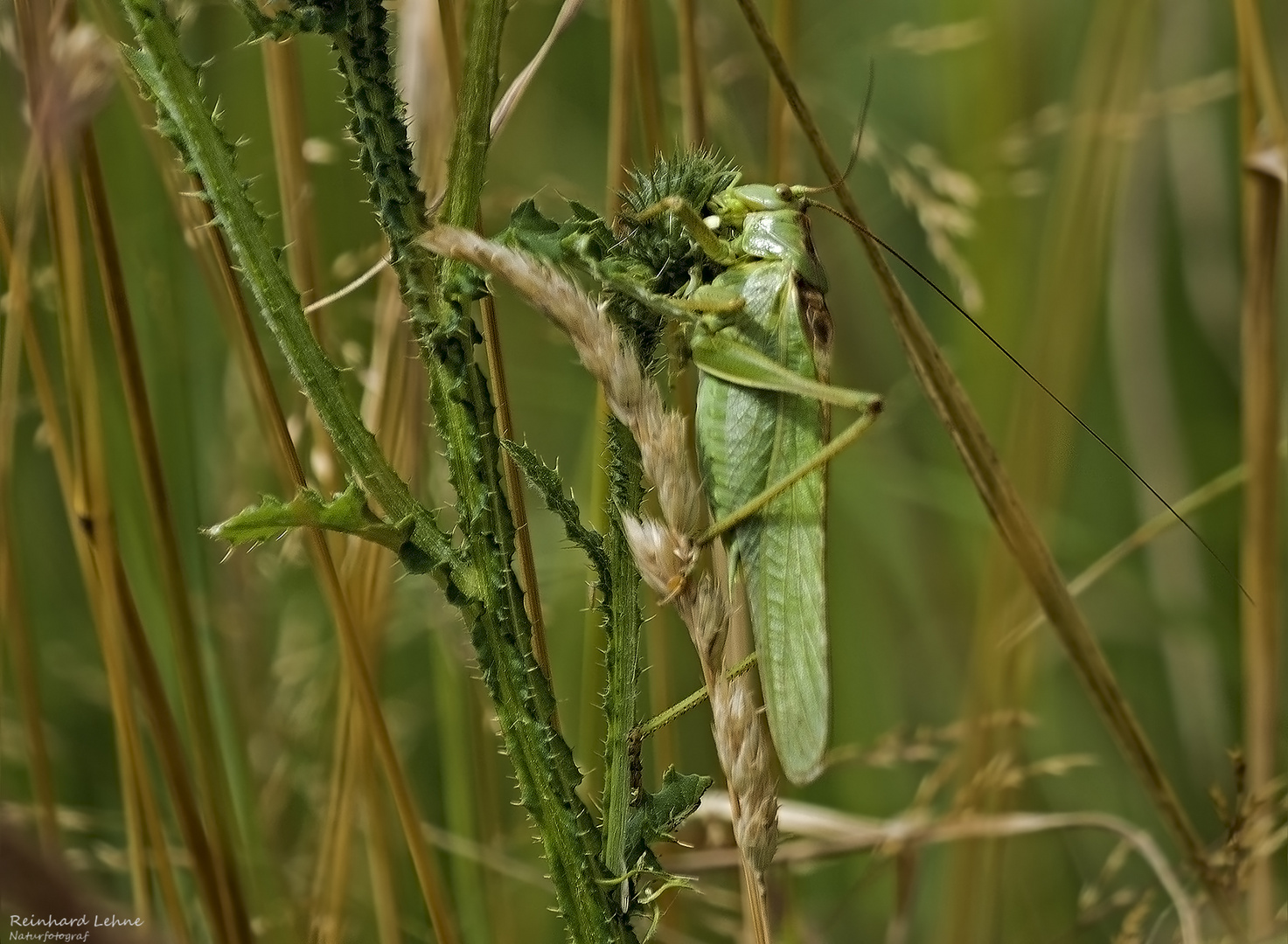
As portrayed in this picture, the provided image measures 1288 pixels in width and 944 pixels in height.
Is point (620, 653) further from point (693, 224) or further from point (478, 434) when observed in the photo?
point (693, 224)

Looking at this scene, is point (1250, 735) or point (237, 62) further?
point (237, 62)

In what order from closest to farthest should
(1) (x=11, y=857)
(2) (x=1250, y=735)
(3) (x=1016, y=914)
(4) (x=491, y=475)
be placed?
(1) (x=11, y=857)
(4) (x=491, y=475)
(2) (x=1250, y=735)
(3) (x=1016, y=914)

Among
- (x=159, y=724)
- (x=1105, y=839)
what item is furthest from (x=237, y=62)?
(x=1105, y=839)

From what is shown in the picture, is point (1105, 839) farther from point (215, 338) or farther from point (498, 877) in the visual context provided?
point (215, 338)

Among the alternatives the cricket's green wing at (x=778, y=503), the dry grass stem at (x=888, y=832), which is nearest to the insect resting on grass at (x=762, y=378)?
the cricket's green wing at (x=778, y=503)

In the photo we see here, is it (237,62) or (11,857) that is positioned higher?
(237,62)

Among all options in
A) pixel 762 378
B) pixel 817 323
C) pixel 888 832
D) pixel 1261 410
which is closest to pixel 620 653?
pixel 762 378
